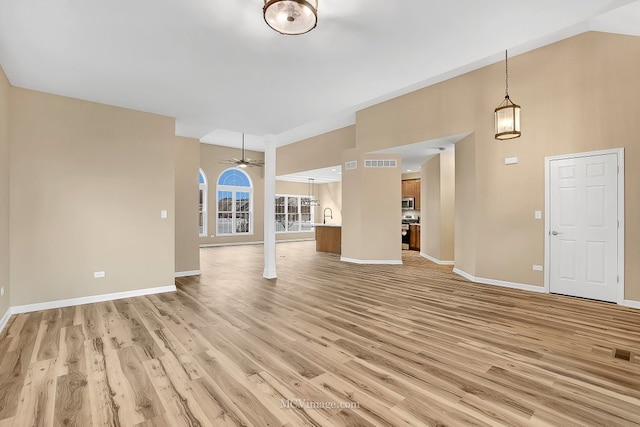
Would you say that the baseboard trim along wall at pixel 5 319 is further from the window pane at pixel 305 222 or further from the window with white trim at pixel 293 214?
the window pane at pixel 305 222

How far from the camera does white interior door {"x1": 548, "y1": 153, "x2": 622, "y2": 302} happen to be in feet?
13.6

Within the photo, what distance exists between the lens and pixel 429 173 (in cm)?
810

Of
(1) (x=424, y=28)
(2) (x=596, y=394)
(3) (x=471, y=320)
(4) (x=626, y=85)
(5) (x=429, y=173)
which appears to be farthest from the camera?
(5) (x=429, y=173)

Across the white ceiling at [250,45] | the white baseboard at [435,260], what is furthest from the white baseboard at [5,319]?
the white baseboard at [435,260]

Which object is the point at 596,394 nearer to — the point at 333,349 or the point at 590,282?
the point at 333,349

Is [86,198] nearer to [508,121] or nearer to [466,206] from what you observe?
[508,121]

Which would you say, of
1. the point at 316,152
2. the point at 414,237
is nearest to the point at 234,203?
the point at 316,152

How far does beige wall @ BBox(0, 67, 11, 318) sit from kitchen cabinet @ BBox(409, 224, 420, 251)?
9.35 m

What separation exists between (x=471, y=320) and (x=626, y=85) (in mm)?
3776

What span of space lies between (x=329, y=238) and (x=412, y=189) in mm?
3732

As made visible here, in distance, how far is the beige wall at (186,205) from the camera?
6.11 metres

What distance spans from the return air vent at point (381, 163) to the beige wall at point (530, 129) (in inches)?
43.5

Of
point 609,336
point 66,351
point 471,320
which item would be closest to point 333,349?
point 471,320

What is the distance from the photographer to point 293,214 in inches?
548
